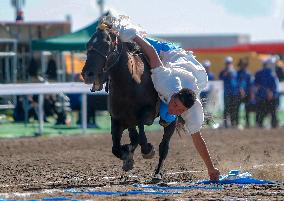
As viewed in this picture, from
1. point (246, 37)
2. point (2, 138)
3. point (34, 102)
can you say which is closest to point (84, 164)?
point (2, 138)

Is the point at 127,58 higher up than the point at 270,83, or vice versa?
the point at 127,58

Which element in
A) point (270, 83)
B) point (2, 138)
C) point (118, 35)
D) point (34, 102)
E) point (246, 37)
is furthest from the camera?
point (246, 37)

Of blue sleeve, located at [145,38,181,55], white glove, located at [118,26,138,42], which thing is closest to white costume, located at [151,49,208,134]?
blue sleeve, located at [145,38,181,55]

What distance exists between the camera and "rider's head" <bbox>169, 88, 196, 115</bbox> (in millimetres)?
12188

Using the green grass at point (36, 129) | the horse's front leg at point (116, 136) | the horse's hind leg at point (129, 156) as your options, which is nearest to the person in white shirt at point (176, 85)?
the horse's front leg at point (116, 136)

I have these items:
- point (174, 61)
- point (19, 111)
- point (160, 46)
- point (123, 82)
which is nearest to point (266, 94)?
point (19, 111)

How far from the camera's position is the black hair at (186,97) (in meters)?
12.2

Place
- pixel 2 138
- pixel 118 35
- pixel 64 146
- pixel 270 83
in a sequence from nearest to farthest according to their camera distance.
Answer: pixel 118 35
pixel 64 146
pixel 2 138
pixel 270 83

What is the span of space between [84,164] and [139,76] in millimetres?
3213

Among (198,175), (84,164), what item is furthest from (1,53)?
(198,175)

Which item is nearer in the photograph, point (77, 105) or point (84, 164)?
point (84, 164)

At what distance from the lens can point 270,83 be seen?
27.7 m

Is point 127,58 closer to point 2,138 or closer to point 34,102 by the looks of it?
point 2,138

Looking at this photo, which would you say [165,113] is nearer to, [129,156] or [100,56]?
[129,156]
